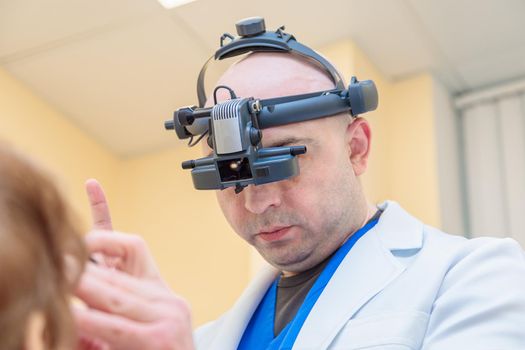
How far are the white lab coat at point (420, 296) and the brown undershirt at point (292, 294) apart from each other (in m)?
0.11

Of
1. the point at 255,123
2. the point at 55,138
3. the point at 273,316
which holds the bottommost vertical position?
the point at 273,316

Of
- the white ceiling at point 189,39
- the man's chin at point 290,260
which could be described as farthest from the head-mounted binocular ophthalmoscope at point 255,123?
the white ceiling at point 189,39

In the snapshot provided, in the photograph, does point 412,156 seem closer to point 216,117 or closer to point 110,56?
point 110,56

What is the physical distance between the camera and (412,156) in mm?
2512

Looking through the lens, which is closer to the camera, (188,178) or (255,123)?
(255,123)

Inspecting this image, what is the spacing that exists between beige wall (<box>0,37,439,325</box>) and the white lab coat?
113 cm

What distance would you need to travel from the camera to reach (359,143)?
142 cm

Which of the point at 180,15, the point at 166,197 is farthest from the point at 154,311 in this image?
the point at 166,197

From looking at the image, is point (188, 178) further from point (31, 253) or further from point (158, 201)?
point (31, 253)

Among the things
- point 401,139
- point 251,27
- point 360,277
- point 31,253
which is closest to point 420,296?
point 360,277

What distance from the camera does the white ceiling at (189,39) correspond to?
232 cm

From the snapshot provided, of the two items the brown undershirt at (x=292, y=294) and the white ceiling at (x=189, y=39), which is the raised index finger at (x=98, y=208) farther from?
the white ceiling at (x=189, y=39)

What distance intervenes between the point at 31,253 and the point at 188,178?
2597mm

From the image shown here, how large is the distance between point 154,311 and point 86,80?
87.4 inches
